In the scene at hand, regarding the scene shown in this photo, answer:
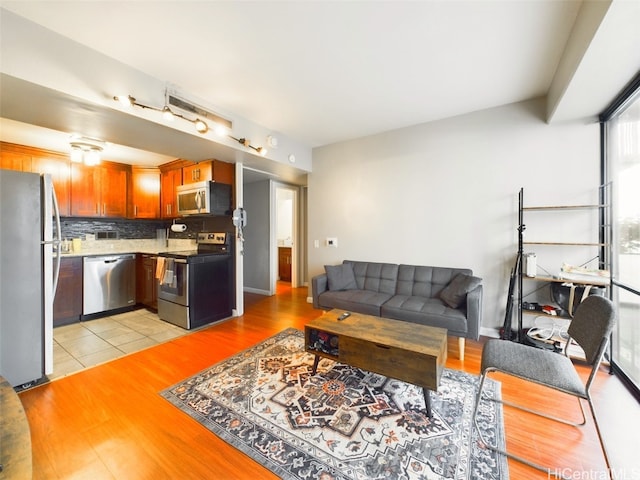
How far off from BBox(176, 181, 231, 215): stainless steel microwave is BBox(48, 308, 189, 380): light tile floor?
1.63 meters

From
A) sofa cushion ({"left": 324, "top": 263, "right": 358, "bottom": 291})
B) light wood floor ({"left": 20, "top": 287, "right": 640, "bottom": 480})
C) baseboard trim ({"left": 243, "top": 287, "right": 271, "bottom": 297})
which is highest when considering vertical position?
sofa cushion ({"left": 324, "top": 263, "right": 358, "bottom": 291})

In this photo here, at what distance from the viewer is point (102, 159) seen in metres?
4.02

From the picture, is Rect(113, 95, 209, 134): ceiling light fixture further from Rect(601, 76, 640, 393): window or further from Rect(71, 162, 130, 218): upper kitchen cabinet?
Rect(601, 76, 640, 393): window

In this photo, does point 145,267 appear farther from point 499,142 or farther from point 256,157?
point 499,142

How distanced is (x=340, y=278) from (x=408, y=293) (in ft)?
3.04

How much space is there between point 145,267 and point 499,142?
211 inches

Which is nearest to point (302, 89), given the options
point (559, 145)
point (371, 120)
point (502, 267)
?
point (371, 120)

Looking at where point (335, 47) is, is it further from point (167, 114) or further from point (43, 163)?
point (43, 163)

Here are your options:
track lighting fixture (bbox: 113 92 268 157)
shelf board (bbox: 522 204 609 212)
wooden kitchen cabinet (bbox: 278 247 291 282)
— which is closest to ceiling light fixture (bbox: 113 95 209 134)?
track lighting fixture (bbox: 113 92 268 157)

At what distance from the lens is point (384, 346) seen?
181 centimetres

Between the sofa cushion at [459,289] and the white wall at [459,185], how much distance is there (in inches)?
18.4

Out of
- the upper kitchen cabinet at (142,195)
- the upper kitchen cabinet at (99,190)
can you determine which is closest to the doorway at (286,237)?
the upper kitchen cabinet at (142,195)

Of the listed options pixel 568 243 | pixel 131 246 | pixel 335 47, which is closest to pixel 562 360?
pixel 568 243

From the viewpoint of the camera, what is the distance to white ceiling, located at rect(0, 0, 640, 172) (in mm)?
1647
